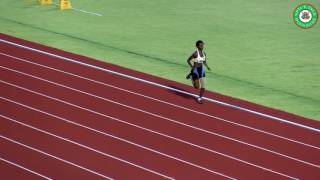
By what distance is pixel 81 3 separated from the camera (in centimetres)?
2861

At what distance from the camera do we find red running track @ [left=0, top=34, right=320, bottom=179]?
1240cm

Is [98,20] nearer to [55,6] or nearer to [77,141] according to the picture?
[55,6]

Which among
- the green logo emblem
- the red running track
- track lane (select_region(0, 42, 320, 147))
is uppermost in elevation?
the green logo emblem

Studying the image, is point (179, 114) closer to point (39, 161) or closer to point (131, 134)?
point (131, 134)

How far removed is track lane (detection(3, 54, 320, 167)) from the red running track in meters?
0.02

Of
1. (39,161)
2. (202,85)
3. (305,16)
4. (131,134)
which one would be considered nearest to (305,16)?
(305,16)

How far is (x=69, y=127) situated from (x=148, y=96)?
2907 millimetres

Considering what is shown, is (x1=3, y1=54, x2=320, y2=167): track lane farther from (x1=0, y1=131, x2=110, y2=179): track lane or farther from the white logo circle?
the white logo circle

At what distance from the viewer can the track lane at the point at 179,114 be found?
13641 mm

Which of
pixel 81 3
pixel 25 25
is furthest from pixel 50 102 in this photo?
pixel 81 3

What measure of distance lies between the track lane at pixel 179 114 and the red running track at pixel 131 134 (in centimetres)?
2

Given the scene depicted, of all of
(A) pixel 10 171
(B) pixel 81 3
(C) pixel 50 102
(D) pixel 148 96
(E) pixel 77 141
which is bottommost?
(A) pixel 10 171

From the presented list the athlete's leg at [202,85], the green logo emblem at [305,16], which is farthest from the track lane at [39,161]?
the green logo emblem at [305,16]

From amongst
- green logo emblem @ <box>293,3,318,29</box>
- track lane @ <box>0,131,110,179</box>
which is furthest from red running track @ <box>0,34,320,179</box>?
green logo emblem @ <box>293,3,318,29</box>
